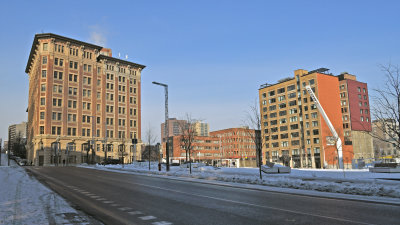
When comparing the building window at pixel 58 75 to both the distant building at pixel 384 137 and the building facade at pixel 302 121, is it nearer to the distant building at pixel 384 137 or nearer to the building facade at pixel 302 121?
the building facade at pixel 302 121

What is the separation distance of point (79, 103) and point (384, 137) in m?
78.8

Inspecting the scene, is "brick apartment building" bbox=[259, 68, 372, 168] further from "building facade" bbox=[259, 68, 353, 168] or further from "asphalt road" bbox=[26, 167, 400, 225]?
"asphalt road" bbox=[26, 167, 400, 225]

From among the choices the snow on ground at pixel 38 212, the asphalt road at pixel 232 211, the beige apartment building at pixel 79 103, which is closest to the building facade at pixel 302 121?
the beige apartment building at pixel 79 103

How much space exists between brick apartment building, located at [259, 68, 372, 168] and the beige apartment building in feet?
159

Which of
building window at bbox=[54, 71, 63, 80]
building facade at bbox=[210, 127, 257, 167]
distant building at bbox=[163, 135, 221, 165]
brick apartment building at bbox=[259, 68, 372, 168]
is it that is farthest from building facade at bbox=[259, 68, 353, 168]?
building window at bbox=[54, 71, 63, 80]

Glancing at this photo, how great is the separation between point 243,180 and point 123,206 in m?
11.8

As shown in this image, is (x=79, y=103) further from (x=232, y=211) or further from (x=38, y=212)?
(x=232, y=211)

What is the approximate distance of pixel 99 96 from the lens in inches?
3693

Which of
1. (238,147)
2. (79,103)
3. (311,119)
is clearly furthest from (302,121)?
(79,103)

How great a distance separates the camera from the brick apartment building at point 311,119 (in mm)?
97688

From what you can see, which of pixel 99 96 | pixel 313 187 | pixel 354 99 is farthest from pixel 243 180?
pixel 354 99

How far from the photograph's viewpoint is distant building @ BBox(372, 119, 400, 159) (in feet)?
63.9

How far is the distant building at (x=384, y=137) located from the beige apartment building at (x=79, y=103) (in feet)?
197

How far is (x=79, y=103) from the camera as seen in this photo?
88.2 metres
